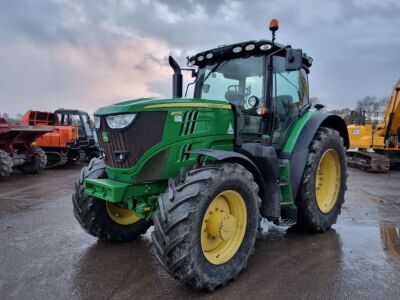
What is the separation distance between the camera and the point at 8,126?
10078 mm

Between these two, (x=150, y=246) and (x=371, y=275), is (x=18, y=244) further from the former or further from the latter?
(x=371, y=275)

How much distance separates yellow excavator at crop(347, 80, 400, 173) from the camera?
11102mm

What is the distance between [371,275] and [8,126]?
9876mm

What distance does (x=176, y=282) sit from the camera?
132 inches

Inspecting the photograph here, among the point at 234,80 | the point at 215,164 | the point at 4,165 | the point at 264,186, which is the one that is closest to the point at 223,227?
the point at 215,164

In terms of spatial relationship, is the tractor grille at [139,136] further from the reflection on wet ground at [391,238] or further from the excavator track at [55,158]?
the excavator track at [55,158]

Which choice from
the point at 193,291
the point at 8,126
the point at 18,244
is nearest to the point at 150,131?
the point at 193,291

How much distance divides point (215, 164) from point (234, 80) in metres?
1.53

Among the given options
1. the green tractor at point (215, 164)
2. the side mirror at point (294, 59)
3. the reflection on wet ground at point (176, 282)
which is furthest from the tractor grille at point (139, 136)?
the side mirror at point (294, 59)

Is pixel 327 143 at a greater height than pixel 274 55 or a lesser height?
lesser

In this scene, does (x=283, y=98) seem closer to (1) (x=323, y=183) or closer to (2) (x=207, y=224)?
Result: (1) (x=323, y=183)

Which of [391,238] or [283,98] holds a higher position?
[283,98]

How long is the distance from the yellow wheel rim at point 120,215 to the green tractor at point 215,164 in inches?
0.5

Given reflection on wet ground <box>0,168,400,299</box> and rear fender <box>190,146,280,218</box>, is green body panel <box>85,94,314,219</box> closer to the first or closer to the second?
rear fender <box>190,146,280,218</box>
